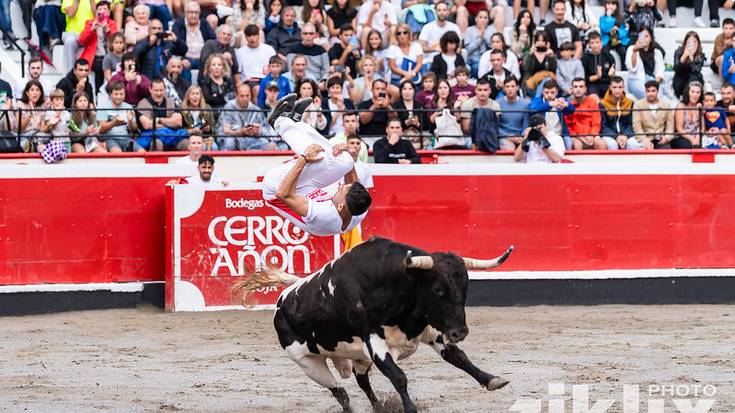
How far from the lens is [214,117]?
13.9 m

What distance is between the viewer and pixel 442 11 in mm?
15562

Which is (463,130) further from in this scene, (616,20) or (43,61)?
(43,61)

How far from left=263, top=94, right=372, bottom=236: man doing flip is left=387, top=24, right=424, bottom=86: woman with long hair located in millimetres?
6120

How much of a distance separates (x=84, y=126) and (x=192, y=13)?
206 centimetres

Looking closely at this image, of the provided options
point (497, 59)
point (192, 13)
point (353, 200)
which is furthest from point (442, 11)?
point (353, 200)

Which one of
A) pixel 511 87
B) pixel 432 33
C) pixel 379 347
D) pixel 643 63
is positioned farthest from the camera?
pixel 643 63

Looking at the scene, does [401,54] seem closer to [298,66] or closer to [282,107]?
[298,66]

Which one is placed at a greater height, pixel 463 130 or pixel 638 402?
pixel 463 130

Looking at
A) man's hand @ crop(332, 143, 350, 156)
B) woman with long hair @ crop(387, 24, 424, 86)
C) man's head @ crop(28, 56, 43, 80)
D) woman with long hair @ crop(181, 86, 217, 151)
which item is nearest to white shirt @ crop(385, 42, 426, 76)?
woman with long hair @ crop(387, 24, 424, 86)

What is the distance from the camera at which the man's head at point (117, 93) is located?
13.5 metres

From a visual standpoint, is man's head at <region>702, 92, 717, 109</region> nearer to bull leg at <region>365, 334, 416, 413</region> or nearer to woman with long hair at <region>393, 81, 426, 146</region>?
woman with long hair at <region>393, 81, 426, 146</region>

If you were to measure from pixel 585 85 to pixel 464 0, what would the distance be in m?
2.03

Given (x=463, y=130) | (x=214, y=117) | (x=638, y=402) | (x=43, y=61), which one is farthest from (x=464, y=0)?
(x=638, y=402)

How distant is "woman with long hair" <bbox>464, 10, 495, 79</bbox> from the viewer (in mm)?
15570
